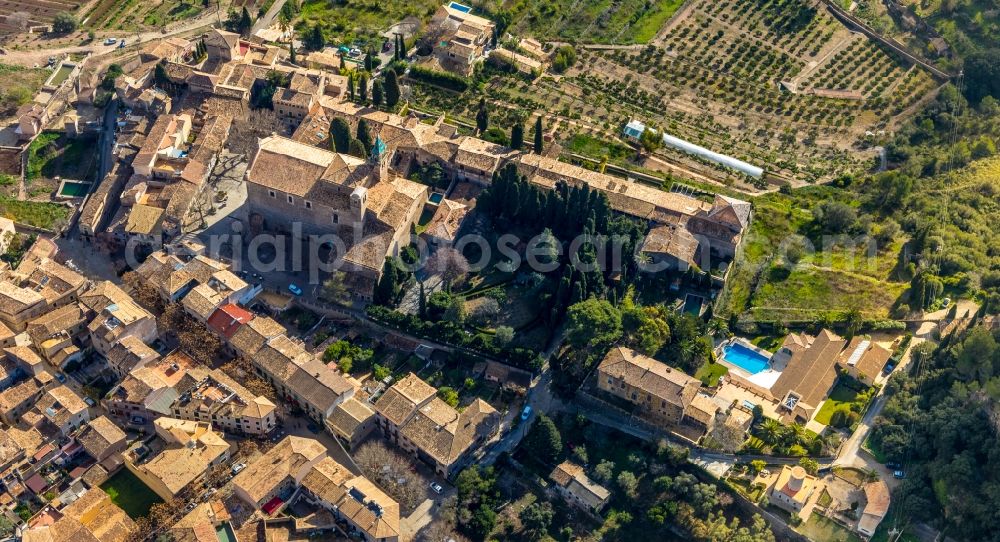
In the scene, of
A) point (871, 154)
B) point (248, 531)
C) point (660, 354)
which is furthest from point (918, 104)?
point (248, 531)

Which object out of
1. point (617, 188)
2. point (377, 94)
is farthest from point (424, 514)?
point (377, 94)

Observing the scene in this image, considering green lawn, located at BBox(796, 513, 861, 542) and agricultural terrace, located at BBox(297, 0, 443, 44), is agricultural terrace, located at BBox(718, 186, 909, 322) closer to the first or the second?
green lawn, located at BBox(796, 513, 861, 542)

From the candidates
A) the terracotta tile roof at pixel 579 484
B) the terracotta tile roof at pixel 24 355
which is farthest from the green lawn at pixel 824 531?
the terracotta tile roof at pixel 24 355

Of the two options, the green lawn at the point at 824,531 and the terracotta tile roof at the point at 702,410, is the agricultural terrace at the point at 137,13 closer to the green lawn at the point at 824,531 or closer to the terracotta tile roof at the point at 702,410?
the terracotta tile roof at the point at 702,410

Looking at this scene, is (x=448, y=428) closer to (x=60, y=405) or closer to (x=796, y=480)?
(x=796, y=480)

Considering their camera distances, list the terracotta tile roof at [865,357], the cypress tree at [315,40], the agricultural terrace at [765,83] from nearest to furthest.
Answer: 1. the terracotta tile roof at [865,357]
2. the agricultural terrace at [765,83]
3. the cypress tree at [315,40]
